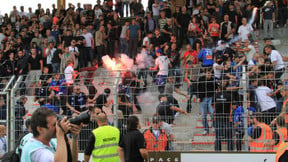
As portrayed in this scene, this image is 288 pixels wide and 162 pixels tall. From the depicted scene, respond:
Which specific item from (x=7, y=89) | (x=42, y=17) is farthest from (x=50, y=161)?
(x=42, y=17)

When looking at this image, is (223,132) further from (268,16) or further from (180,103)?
(268,16)

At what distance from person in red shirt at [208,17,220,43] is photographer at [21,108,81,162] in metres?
13.7

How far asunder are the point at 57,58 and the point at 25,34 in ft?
12.2

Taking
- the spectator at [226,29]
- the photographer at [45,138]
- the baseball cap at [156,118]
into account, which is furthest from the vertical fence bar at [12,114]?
the spectator at [226,29]

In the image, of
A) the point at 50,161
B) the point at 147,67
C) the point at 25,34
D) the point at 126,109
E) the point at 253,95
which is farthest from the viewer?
the point at 25,34

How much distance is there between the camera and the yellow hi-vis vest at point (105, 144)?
8.70 meters

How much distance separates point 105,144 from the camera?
344 inches

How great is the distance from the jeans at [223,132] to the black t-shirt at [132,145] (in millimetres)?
1753

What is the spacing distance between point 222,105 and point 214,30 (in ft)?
27.8

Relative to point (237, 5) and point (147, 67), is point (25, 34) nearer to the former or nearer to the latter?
point (147, 67)

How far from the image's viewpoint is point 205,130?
9992 millimetres

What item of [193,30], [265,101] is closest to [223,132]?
[265,101]

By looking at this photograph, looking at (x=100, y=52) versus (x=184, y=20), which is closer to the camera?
(x=184, y=20)

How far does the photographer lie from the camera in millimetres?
4730
